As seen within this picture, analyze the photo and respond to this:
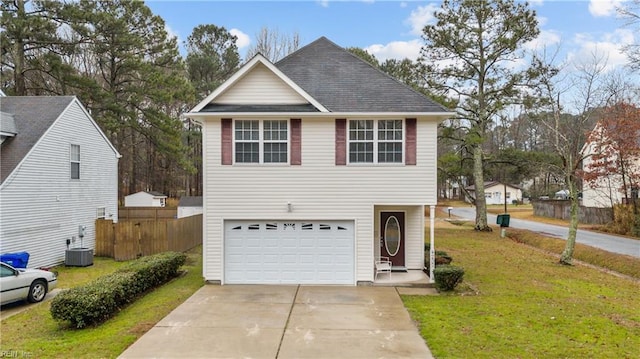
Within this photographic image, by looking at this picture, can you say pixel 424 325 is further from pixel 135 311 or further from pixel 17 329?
pixel 17 329

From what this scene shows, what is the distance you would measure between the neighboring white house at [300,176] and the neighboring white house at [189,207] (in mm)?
16675

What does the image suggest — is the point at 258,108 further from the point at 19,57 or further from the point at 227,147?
the point at 19,57

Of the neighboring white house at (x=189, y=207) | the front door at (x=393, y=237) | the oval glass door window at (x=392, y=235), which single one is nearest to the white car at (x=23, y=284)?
the front door at (x=393, y=237)

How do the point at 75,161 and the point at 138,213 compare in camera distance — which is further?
the point at 138,213

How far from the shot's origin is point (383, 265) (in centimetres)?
1405

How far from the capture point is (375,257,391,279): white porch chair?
1381 cm

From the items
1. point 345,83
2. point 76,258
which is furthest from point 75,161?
point 345,83

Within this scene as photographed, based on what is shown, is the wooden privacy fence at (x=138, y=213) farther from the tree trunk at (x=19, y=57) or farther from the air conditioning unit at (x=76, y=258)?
the air conditioning unit at (x=76, y=258)

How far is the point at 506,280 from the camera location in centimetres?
1368

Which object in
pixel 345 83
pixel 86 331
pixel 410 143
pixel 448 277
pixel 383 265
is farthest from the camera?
pixel 345 83

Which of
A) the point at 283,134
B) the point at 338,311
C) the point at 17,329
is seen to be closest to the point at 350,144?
the point at 283,134

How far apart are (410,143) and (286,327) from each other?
23.6 feet

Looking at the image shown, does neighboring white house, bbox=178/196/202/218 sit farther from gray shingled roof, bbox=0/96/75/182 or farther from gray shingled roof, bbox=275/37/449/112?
gray shingled roof, bbox=275/37/449/112

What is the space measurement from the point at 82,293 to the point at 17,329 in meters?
1.57
